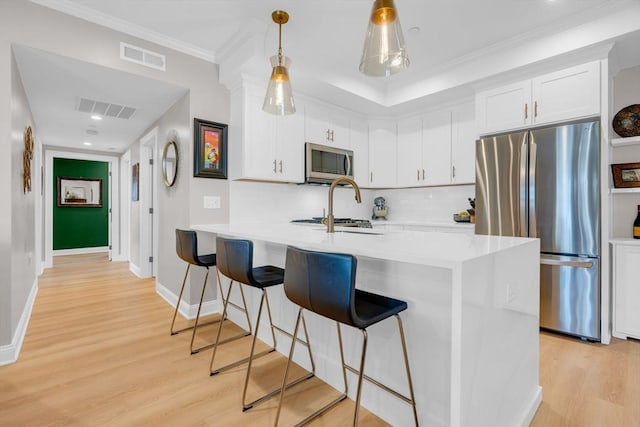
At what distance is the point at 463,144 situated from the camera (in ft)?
12.3

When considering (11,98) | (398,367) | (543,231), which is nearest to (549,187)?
(543,231)

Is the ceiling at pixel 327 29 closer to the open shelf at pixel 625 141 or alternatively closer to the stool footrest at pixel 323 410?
the open shelf at pixel 625 141

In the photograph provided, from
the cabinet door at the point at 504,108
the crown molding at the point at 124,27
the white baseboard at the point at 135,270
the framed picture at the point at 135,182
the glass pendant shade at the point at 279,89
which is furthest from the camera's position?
the framed picture at the point at 135,182

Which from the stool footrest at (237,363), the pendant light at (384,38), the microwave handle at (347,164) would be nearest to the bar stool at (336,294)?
the stool footrest at (237,363)

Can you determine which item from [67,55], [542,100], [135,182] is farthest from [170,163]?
[542,100]

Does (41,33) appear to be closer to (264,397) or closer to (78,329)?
(78,329)

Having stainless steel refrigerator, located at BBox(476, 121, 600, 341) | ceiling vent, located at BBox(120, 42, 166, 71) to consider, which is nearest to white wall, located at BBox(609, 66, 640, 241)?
stainless steel refrigerator, located at BBox(476, 121, 600, 341)

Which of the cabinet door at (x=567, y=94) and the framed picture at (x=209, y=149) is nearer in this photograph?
the cabinet door at (x=567, y=94)

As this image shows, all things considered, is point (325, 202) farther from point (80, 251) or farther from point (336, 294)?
point (80, 251)

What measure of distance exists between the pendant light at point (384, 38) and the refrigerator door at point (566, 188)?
1.82 metres

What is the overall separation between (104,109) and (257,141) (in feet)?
6.53

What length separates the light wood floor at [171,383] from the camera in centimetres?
162

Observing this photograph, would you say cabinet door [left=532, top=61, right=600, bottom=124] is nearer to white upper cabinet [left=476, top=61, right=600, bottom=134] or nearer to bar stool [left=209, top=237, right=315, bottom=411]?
white upper cabinet [left=476, top=61, right=600, bottom=134]

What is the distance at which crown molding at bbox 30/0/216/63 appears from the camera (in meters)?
2.32
